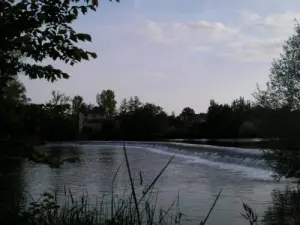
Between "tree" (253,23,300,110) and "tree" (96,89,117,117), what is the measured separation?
109m

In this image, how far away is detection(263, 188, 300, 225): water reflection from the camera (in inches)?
456

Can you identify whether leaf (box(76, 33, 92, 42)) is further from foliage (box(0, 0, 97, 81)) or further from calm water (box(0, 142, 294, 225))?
calm water (box(0, 142, 294, 225))

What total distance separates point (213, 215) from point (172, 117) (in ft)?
339

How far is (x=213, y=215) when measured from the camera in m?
12.5

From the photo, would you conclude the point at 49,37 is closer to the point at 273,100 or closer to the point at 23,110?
the point at 23,110

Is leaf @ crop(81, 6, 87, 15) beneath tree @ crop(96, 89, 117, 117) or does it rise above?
beneath

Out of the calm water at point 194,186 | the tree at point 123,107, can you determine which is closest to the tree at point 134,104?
the tree at point 123,107

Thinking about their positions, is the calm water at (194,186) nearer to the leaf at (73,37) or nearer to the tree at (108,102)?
the leaf at (73,37)

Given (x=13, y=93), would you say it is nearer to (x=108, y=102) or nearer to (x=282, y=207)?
(x=282, y=207)

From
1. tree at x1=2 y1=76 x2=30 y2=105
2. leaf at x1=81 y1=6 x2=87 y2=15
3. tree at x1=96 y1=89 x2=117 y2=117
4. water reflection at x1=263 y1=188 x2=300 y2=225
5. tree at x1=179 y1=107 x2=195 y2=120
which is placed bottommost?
water reflection at x1=263 y1=188 x2=300 y2=225

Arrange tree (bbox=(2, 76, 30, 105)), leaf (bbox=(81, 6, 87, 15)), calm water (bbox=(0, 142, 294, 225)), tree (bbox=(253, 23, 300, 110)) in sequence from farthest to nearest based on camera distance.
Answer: tree (bbox=(253, 23, 300, 110)) < calm water (bbox=(0, 142, 294, 225)) < leaf (bbox=(81, 6, 87, 15)) < tree (bbox=(2, 76, 30, 105))

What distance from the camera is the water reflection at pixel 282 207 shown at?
11.6 metres

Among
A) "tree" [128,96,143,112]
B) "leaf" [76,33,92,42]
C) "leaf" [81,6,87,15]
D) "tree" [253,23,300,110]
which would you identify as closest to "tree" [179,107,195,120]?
"tree" [128,96,143,112]

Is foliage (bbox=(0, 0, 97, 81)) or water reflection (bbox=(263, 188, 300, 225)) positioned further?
water reflection (bbox=(263, 188, 300, 225))
